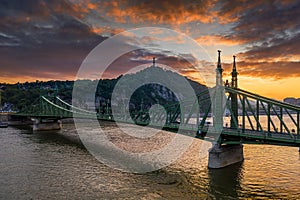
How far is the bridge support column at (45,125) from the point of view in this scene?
94.8 m

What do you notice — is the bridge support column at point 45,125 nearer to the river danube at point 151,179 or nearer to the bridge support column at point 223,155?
the river danube at point 151,179

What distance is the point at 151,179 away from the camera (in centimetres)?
3288

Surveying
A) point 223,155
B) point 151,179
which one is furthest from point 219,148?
point 151,179

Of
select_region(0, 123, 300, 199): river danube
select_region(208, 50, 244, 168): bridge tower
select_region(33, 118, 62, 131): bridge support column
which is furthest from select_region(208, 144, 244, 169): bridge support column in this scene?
select_region(33, 118, 62, 131): bridge support column

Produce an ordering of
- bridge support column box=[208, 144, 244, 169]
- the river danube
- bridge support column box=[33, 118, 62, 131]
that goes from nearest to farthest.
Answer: the river danube < bridge support column box=[208, 144, 244, 169] < bridge support column box=[33, 118, 62, 131]

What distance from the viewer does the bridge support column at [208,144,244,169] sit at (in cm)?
3738

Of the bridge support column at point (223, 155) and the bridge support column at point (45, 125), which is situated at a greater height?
the bridge support column at point (45, 125)

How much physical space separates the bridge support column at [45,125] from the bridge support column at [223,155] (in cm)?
7246

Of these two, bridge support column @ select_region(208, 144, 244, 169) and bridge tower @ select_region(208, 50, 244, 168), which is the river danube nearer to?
bridge support column @ select_region(208, 144, 244, 169)

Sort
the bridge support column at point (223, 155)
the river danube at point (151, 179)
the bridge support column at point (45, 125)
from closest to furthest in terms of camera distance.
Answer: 1. the river danube at point (151, 179)
2. the bridge support column at point (223, 155)
3. the bridge support column at point (45, 125)

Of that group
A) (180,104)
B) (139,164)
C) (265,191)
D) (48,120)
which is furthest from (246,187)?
(48,120)

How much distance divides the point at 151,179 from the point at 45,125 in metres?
73.3

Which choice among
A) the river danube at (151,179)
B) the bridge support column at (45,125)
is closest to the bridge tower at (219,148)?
the river danube at (151,179)

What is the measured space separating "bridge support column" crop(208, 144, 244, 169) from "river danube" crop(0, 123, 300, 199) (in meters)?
1.00
